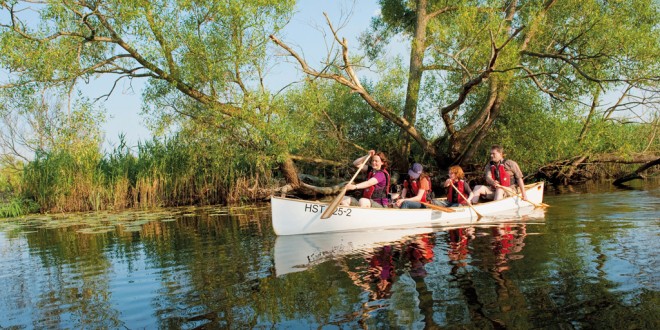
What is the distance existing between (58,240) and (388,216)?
5727mm

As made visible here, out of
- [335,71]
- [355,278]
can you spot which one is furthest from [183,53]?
[355,278]

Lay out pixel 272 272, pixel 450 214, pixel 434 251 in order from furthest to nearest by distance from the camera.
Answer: pixel 450 214 → pixel 434 251 → pixel 272 272

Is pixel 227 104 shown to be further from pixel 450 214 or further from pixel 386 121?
pixel 450 214

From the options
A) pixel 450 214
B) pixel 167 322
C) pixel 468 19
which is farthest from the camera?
pixel 468 19

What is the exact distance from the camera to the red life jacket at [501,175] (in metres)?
11.3

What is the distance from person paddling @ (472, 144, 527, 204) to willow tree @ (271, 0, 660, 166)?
96.9 inches

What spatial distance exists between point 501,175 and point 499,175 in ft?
0.18

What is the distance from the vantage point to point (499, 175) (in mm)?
11320

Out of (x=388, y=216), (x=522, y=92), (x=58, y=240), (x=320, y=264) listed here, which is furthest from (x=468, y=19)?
(x=58, y=240)

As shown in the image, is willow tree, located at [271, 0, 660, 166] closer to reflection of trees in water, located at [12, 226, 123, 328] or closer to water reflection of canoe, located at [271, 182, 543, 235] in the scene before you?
water reflection of canoe, located at [271, 182, 543, 235]

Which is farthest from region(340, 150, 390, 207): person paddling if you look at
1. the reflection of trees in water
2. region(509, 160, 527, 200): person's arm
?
the reflection of trees in water

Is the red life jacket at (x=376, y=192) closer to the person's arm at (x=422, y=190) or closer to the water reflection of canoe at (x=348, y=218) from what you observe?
the person's arm at (x=422, y=190)

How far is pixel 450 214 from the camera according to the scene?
387 inches

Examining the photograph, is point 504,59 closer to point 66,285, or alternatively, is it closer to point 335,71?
point 335,71
